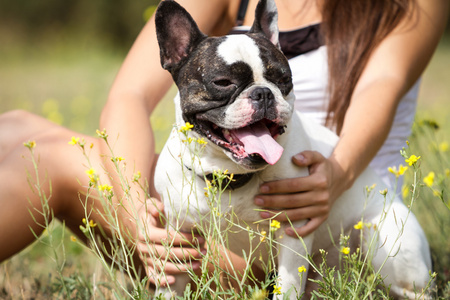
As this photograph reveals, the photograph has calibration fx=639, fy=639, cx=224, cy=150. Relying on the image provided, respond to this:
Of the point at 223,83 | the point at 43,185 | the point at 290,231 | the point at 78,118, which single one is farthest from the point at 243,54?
the point at 78,118

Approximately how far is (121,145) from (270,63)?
2.43ft

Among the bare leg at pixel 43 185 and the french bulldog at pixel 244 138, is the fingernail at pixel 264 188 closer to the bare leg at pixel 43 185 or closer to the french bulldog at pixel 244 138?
the french bulldog at pixel 244 138

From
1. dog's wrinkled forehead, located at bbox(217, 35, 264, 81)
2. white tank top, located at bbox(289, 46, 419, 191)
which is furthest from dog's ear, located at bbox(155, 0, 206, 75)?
white tank top, located at bbox(289, 46, 419, 191)

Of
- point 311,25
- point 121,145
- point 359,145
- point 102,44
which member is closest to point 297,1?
point 311,25

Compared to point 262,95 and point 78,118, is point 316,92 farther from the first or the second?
point 78,118

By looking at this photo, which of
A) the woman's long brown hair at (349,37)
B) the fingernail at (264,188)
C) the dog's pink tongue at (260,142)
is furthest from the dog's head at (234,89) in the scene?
the woman's long brown hair at (349,37)

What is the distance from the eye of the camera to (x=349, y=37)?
2457 millimetres

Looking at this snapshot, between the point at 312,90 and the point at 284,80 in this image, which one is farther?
the point at 312,90

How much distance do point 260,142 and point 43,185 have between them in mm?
970

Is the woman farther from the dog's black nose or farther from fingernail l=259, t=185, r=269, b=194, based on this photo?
the dog's black nose

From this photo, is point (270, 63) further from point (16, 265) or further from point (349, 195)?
point (16, 265)

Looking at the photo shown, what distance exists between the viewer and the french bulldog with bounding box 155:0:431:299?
1.76 metres

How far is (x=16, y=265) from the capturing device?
2.79m

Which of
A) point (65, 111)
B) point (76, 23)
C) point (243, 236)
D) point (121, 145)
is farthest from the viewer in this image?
point (76, 23)
